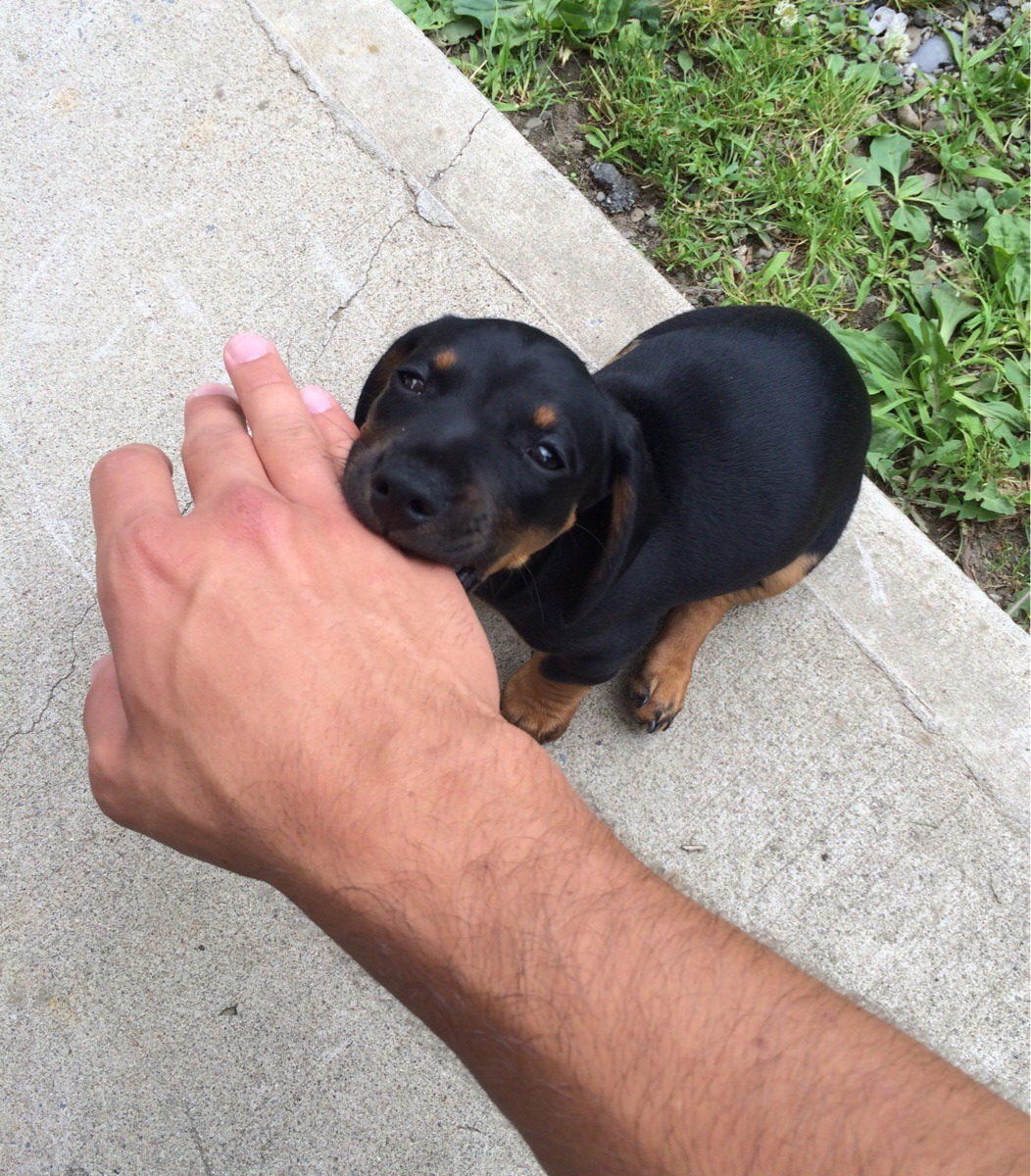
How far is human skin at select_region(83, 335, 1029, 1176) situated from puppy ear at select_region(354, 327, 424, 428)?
0.59 meters

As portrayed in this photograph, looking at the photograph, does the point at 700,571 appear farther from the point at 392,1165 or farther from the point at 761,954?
the point at 392,1165

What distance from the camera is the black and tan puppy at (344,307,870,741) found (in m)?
1.99

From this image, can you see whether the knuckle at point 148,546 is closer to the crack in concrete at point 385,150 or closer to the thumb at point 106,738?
the thumb at point 106,738

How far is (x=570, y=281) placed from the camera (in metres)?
3.28

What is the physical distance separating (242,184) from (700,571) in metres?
2.05

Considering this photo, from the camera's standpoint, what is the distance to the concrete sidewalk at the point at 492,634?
94.8 inches

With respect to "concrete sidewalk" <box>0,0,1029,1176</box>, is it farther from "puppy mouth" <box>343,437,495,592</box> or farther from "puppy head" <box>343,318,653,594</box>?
"puppy mouth" <box>343,437,495,592</box>

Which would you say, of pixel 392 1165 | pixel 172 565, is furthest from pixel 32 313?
pixel 392 1165

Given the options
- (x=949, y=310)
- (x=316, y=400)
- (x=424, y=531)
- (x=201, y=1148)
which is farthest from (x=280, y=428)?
(x=949, y=310)

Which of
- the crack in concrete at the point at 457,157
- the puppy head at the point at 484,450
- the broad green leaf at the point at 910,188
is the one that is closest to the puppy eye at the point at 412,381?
the puppy head at the point at 484,450

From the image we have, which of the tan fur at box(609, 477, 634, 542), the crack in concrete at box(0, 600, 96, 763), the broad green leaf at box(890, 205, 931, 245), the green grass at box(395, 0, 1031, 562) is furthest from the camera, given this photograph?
the broad green leaf at box(890, 205, 931, 245)

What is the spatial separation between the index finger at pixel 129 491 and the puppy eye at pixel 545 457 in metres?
0.76

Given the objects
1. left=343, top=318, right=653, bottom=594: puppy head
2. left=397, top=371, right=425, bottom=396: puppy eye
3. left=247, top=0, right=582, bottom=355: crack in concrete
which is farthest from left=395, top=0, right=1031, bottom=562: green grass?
left=397, top=371, right=425, bottom=396: puppy eye

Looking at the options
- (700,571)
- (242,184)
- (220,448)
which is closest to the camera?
(220,448)
